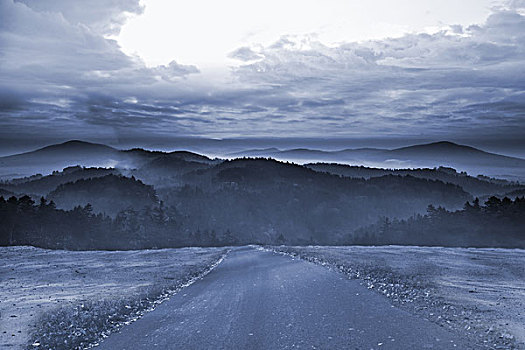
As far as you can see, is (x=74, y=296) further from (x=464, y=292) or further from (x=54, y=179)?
(x=54, y=179)

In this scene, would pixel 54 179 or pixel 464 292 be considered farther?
pixel 54 179

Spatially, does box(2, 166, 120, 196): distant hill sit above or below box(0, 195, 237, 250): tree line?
above

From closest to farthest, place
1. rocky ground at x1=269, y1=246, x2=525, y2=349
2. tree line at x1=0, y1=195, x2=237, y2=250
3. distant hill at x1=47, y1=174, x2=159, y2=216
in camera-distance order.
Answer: rocky ground at x1=269, y1=246, x2=525, y2=349 < tree line at x1=0, y1=195, x2=237, y2=250 < distant hill at x1=47, y1=174, x2=159, y2=216

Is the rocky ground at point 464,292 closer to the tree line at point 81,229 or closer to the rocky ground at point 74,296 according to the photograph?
the rocky ground at point 74,296

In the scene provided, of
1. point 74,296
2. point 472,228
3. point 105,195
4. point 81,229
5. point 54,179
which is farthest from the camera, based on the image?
point 54,179

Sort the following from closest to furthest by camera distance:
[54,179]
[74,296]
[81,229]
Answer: [74,296], [81,229], [54,179]

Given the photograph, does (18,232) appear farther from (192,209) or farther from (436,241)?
(192,209)

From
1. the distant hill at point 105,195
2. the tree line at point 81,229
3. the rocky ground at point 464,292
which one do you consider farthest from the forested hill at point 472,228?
the distant hill at point 105,195

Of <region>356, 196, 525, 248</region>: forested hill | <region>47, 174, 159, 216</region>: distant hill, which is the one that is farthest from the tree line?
<region>356, 196, 525, 248</region>: forested hill

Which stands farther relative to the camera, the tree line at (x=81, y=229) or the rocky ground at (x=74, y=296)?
the tree line at (x=81, y=229)

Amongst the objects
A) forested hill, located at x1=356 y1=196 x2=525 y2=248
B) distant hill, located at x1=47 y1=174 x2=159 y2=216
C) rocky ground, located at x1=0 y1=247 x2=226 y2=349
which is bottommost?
forested hill, located at x1=356 y1=196 x2=525 y2=248

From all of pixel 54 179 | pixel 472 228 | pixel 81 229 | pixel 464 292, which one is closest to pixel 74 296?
pixel 464 292

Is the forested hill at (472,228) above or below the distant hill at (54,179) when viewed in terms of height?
below

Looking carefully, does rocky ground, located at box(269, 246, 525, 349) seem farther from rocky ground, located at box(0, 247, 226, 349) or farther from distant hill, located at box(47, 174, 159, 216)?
distant hill, located at box(47, 174, 159, 216)
